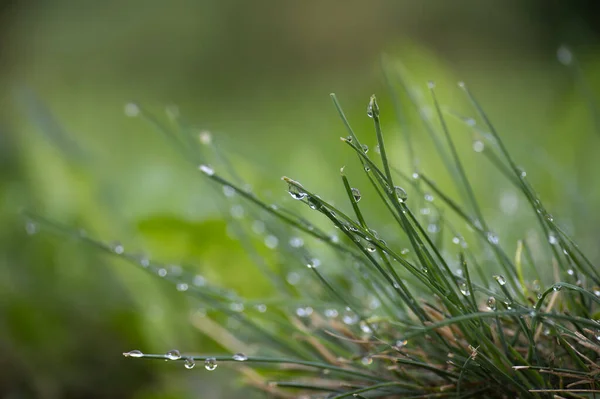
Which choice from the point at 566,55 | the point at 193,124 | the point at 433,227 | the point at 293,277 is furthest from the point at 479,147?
the point at 193,124

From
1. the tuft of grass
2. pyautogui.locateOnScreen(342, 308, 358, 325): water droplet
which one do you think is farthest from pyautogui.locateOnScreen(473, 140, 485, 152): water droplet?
pyautogui.locateOnScreen(342, 308, 358, 325): water droplet

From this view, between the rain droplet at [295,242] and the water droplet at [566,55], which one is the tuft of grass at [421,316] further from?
the water droplet at [566,55]

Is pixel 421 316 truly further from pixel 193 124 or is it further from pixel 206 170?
pixel 193 124

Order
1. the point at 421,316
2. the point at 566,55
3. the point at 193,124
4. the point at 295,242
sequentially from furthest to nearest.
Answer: the point at 193,124 → the point at 566,55 → the point at 295,242 → the point at 421,316

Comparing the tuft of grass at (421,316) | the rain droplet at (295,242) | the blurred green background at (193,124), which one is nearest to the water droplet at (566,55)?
the blurred green background at (193,124)

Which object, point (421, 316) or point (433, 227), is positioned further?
point (433, 227)
